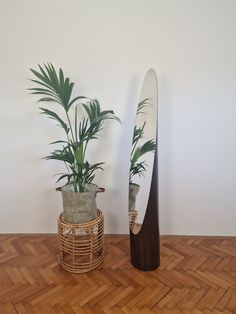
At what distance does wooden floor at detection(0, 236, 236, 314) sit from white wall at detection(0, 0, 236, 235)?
31 cm

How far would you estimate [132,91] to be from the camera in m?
2.03

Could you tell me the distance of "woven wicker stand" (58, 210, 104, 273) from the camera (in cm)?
176

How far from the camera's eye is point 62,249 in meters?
1.84

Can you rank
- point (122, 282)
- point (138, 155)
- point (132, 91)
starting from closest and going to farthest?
1. point (122, 282)
2. point (138, 155)
3. point (132, 91)

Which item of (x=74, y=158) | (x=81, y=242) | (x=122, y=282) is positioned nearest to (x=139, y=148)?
(x=74, y=158)

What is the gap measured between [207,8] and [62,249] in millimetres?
2116

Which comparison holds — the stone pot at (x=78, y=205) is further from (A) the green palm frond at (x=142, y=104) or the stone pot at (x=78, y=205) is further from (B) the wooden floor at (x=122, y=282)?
(A) the green palm frond at (x=142, y=104)

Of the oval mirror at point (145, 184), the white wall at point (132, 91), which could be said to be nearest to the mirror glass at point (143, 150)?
the oval mirror at point (145, 184)

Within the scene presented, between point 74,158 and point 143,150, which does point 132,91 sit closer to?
point 143,150

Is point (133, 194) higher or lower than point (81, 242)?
higher

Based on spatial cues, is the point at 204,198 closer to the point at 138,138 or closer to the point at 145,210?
the point at 145,210

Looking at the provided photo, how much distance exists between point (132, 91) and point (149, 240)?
3.82 ft

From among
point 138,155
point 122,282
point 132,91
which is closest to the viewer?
point 122,282

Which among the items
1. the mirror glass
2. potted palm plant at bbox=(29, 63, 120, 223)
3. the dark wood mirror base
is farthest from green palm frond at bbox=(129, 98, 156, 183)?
potted palm plant at bbox=(29, 63, 120, 223)
